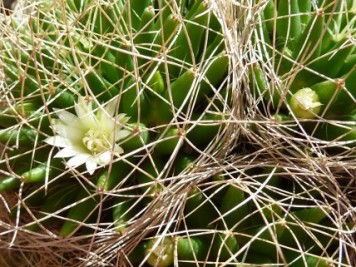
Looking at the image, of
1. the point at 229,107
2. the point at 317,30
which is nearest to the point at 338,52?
the point at 317,30

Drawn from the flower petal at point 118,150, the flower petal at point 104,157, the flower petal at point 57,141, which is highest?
the flower petal at point 57,141

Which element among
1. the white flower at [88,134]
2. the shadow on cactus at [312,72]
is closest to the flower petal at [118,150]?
the white flower at [88,134]

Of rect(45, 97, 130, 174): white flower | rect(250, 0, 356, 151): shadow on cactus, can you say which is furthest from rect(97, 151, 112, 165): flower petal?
rect(250, 0, 356, 151): shadow on cactus

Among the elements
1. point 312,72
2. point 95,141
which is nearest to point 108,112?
point 95,141

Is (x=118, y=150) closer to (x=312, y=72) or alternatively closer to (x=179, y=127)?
(x=179, y=127)

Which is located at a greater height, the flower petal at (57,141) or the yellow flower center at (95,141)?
the flower petal at (57,141)

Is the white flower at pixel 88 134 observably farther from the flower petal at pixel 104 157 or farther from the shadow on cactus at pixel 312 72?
the shadow on cactus at pixel 312 72

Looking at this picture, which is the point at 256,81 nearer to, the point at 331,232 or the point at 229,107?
the point at 229,107

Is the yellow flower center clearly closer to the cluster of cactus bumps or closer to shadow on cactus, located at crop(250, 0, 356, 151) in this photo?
the cluster of cactus bumps
